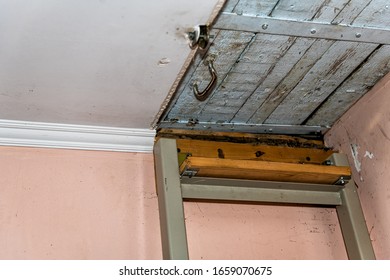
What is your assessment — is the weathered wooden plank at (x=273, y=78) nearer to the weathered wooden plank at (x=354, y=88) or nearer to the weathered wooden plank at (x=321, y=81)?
the weathered wooden plank at (x=321, y=81)

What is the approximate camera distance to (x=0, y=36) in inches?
49.2

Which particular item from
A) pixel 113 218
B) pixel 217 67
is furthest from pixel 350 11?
pixel 113 218

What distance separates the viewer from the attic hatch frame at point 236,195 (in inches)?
58.6

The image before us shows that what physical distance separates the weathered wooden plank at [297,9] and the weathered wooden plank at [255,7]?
17 millimetres

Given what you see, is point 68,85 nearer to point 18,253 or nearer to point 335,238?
point 18,253

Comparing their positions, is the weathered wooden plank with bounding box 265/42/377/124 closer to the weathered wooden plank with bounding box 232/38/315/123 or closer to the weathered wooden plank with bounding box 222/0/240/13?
the weathered wooden plank with bounding box 232/38/315/123

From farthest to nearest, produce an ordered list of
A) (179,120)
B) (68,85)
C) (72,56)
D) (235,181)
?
1. (179,120)
2. (235,181)
3. (68,85)
4. (72,56)

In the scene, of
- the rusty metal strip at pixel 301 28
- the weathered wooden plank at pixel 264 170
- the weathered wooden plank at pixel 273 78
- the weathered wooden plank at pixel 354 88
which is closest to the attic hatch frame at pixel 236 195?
the weathered wooden plank at pixel 264 170

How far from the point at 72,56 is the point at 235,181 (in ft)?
1.95

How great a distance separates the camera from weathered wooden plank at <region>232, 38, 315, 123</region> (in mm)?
1436
